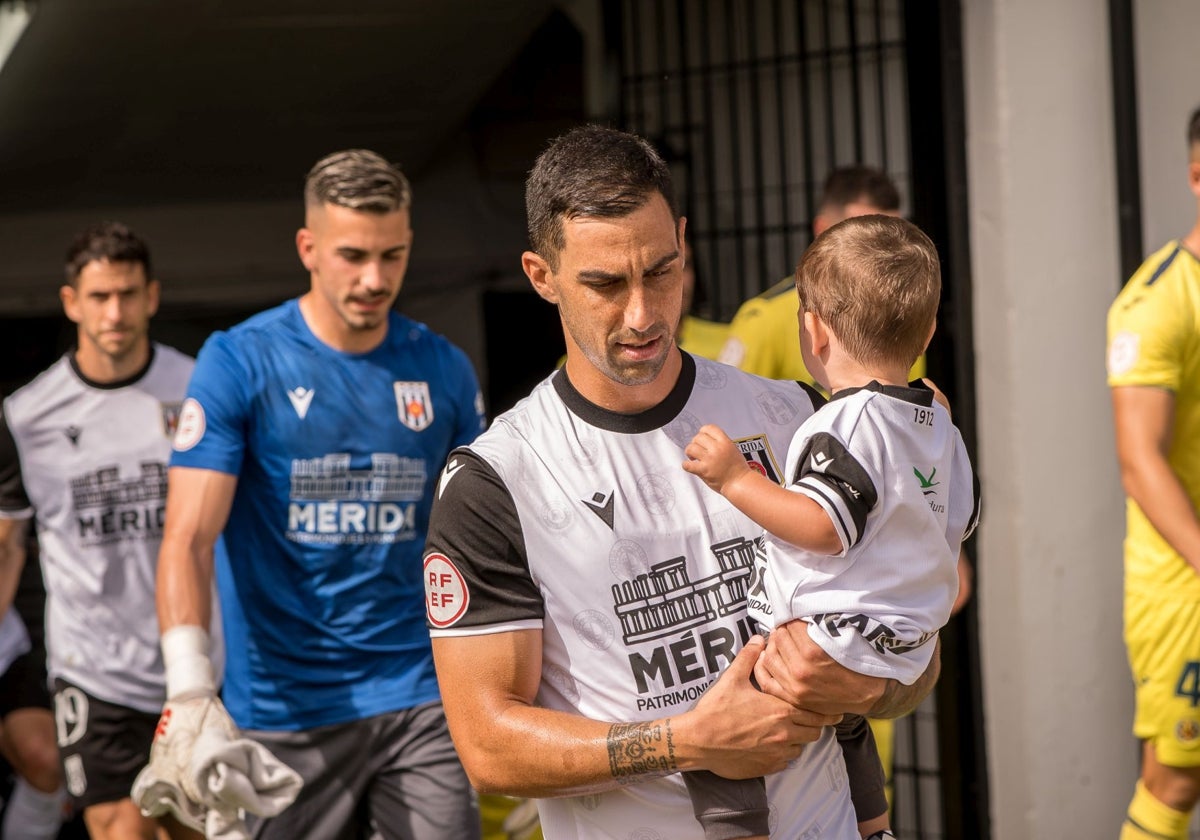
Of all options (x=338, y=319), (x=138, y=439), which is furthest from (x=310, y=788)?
(x=138, y=439)

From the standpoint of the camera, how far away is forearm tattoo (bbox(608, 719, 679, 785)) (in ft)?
6.82

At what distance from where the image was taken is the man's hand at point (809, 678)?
2.06 m

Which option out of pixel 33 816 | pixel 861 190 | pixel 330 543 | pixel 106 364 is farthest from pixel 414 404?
pixel 33 816

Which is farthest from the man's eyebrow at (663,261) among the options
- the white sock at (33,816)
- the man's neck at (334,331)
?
the white sock at (33,816)

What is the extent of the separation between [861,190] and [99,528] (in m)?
2.56

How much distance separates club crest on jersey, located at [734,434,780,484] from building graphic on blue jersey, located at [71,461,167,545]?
9.83ft

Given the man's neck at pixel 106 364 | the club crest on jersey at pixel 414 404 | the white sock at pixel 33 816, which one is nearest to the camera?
the club crest on jersey at pixel 414 404

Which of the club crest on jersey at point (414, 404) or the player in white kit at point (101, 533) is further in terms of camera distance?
the player in white kit at point (101, 533)

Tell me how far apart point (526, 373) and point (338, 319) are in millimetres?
5245

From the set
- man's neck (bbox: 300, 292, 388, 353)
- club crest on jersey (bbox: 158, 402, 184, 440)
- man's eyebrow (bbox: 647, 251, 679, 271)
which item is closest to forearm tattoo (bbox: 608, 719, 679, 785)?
man's eyebrow (bbox: 647, 251, 679, 271)

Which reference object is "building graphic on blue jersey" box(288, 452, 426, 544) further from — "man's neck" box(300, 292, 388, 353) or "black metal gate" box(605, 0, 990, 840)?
"black metal gate" box(605, 0, 990, 840)

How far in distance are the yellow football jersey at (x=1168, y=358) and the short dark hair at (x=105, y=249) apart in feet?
9.89

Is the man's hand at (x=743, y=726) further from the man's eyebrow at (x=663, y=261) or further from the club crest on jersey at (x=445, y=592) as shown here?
the man's eyebrow at (x=663, y=261)

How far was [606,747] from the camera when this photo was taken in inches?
82.4
